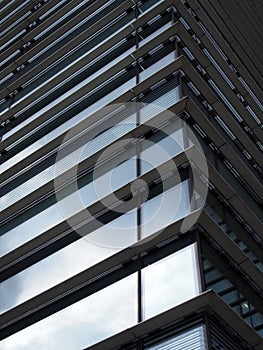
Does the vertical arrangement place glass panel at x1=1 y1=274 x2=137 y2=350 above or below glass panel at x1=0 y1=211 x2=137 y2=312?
below

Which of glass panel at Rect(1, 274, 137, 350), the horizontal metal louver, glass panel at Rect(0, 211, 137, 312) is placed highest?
glass panel at Rect(0, 211, 137, 312)

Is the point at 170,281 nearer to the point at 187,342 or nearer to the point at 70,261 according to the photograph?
the point at 187,342

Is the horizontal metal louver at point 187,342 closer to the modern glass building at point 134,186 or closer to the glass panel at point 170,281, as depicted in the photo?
the modern glass building at point 134,186

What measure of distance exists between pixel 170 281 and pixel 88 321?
6.92 ft

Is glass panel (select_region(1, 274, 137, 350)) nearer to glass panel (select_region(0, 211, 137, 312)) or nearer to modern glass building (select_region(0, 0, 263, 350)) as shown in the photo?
modern glass building (select_region(0, 0, 263, 350))

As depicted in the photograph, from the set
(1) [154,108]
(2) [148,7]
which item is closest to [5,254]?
(1) [154,108]

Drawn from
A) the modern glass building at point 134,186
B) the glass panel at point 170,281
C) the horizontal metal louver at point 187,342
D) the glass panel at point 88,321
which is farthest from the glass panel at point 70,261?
the horizontal metal louver at point 187,342

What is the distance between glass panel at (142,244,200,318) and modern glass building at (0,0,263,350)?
1.0 inches

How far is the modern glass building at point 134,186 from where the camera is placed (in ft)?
38.2

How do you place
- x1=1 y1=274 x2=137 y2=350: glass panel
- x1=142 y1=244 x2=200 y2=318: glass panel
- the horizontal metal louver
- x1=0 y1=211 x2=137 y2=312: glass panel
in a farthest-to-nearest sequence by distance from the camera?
x1=0 y1=211 x2=137 y2=312: glass panel → x1=1 y1=274 x2=137 y2=350: glass panel → x1=142 y1=244 x2=200 y2=318: glass panel → the horizontal metal louver

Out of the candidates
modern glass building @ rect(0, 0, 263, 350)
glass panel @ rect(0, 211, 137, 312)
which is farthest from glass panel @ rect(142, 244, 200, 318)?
glass panel @ rect(0, 211, 137, 312)

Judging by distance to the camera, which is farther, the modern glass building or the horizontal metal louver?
the modern glass building

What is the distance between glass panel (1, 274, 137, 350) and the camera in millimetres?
11844

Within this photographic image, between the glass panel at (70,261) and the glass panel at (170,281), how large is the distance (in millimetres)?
1237
